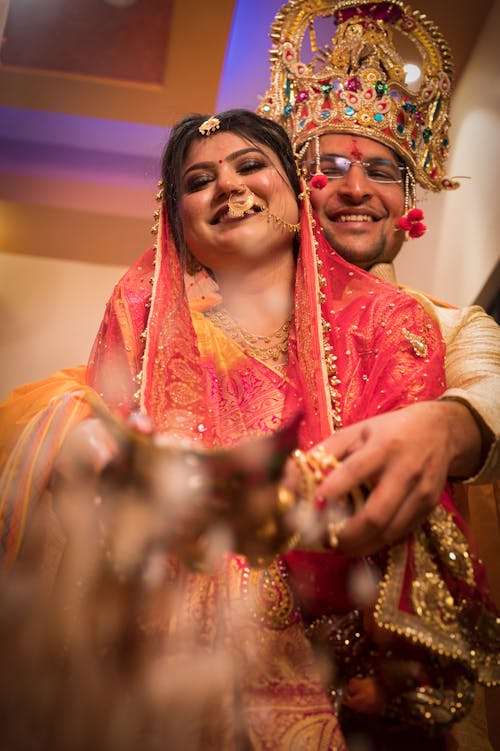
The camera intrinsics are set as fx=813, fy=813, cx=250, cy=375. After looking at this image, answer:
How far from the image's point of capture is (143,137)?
213 centimetres

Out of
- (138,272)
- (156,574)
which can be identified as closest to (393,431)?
(156,574)

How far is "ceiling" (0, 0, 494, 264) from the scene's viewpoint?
183 cm

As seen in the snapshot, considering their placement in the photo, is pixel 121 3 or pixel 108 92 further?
pixel 108 92

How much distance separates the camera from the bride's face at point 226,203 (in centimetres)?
144

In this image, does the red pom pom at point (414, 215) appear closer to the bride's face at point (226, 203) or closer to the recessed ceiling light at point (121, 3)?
the bride's face at point (226, 203)

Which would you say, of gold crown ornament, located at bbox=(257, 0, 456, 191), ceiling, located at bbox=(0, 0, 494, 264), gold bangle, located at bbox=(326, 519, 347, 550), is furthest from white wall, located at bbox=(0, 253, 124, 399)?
gold bangle, located at bbox=(326, 519, 347, 550)

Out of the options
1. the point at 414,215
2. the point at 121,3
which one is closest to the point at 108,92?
the point at 121,3

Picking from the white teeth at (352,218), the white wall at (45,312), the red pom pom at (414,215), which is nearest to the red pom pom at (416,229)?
the red pom pom at (414,215)

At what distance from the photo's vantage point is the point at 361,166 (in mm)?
1959

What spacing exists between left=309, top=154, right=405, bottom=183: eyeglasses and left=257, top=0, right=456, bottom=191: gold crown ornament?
0.23 feet

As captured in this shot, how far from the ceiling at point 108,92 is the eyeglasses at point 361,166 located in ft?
1.06

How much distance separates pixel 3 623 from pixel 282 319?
736mm

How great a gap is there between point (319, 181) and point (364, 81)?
0.36 metres

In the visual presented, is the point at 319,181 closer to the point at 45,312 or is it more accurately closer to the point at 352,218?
the point at 352,218
